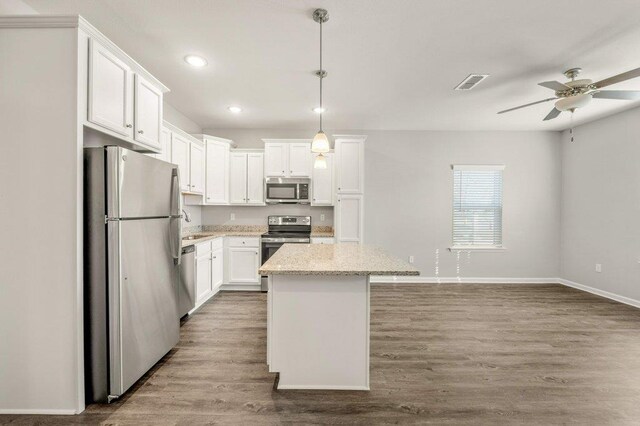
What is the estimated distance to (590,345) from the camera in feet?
9.70

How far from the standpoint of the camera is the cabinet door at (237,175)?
16.8 feet

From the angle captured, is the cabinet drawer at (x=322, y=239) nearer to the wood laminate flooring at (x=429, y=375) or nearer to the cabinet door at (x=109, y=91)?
the wood laminate flooring at (x=429, y=375)

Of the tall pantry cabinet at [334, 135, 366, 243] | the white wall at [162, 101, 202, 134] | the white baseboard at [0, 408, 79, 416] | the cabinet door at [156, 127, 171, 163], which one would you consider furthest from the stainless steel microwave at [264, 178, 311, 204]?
the white baseboard at [0, 408, 79, 416]

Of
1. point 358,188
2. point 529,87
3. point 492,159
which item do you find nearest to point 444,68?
point 529,87

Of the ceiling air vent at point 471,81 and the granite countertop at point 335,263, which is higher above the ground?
the ceiling air vent at point 471,81

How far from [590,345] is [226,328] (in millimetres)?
3689

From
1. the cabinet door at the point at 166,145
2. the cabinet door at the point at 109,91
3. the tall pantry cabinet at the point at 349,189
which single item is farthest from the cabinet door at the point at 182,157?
the tall pantry cabinet at the point at 349,189

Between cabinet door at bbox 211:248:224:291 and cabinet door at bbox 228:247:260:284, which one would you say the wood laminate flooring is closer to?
cabinet door at bbox 211:248:224:291

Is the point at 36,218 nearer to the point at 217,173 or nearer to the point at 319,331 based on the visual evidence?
the point at 319,331

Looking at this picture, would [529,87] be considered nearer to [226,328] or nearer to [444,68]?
[444,68]

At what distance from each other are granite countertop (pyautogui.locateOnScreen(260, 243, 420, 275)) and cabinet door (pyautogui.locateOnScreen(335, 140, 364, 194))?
2095 mm

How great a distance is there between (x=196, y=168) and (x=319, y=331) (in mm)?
3278

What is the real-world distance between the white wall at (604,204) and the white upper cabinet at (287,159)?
15.0 ft

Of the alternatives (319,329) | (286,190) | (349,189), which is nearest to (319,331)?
(319,329)
